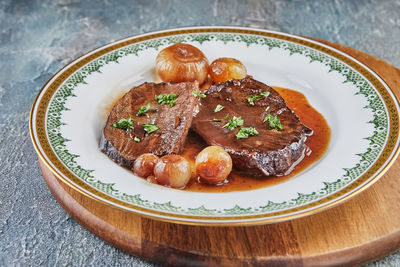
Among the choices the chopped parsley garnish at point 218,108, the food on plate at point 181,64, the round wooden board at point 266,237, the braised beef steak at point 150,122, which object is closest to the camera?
the round wooden board at point 266,237

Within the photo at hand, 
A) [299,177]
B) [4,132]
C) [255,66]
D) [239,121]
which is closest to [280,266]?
[299,177]

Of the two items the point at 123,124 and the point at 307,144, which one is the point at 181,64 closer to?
the point at 123,124

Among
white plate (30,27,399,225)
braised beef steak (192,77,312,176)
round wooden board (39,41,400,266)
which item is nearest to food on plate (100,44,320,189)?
braised beef steak (192,77,312,176)

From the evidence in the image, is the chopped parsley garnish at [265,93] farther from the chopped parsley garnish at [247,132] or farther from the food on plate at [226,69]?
the chopped parsley garnish at [247,132]

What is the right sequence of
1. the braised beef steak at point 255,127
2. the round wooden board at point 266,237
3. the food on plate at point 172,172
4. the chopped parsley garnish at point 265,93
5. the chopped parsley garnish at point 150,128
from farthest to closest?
the chopped parsley garnish at point 265,93 < the chopped parsley garnish at point 150,128 < the braised beef steak at point 255,127 < the food on plate at point 172,172 < the round wooden board at point 266,237

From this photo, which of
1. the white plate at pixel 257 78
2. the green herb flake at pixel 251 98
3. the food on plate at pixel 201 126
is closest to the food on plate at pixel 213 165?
the food on plate at pixel 201 126

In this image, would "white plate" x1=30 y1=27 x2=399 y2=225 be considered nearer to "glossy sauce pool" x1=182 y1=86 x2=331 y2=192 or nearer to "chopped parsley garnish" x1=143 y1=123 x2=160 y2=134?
"glossy sauce pool" x1=182 y1=86 x2=331 y2=192
